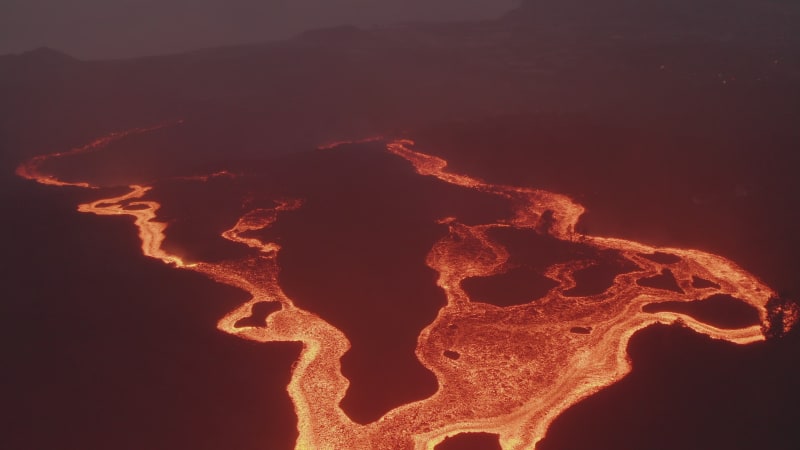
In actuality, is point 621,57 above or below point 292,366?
above

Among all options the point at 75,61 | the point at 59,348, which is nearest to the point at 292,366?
the point at 59,348

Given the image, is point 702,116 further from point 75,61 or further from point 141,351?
point 75,61

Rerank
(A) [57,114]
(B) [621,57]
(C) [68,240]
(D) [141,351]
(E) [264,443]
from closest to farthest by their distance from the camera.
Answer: (E) [264,443] < (D) [141,351] < (C) [68,240] < (A) [57,114] < (B) [621,57]

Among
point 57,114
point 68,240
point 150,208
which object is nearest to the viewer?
point 68,240

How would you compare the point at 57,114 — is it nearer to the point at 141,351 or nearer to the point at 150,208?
the point at 150,208

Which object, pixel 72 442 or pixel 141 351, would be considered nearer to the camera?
pixel 72 442

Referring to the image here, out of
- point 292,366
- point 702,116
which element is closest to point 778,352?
point 292,366
